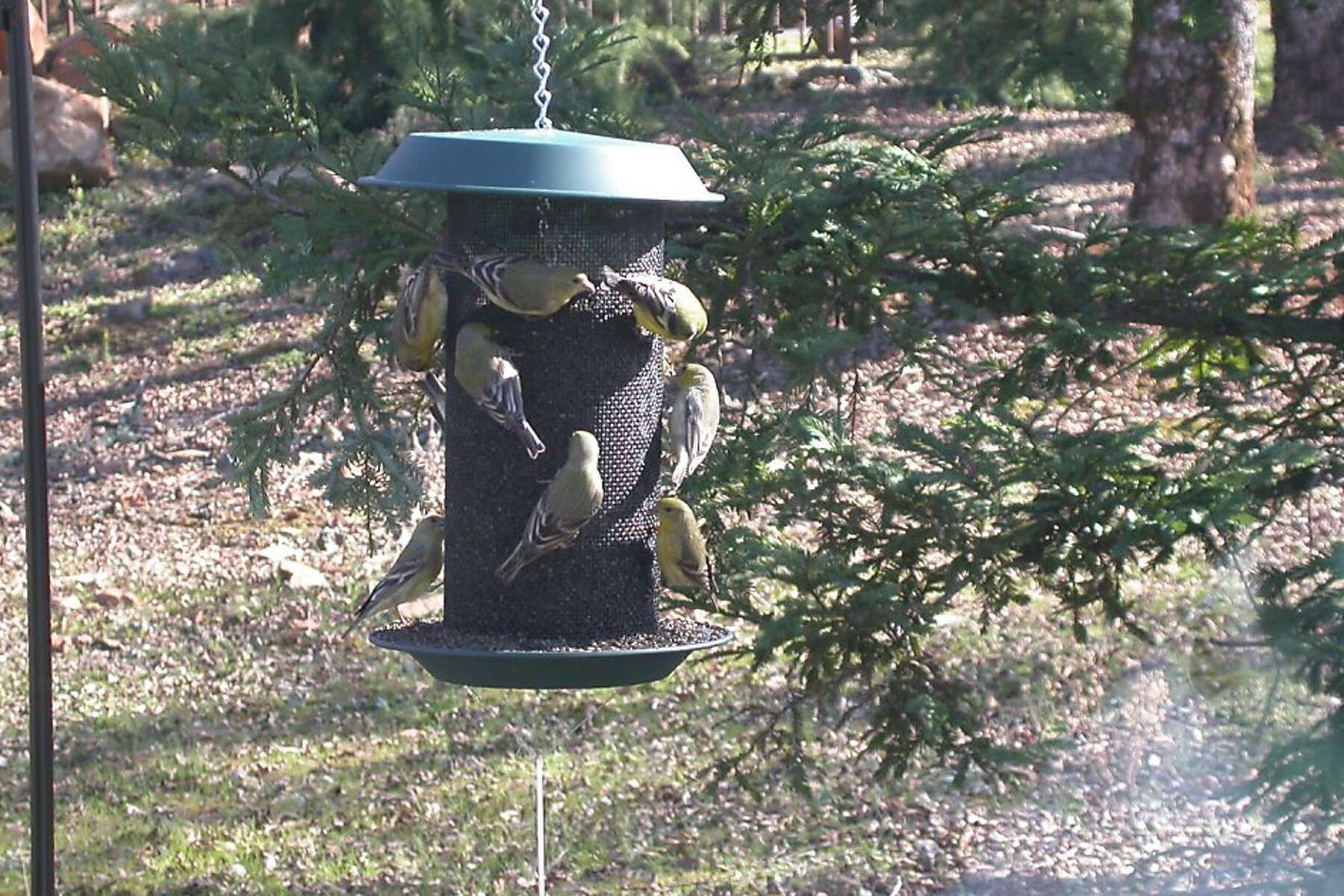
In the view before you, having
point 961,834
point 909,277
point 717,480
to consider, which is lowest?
point 961,834

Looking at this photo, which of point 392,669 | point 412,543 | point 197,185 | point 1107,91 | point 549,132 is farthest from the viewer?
point 197,185

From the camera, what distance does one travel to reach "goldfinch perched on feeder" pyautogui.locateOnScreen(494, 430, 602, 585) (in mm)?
3342

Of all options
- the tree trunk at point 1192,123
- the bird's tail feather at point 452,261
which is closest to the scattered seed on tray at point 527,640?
the bird's tail feather at point 452,261

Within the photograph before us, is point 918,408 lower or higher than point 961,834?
higher

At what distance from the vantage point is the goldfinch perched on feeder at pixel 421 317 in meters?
3.54

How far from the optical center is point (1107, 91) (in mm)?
10656

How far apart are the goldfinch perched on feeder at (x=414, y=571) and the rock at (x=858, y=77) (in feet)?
39.3

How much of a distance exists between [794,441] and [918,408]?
4522mm

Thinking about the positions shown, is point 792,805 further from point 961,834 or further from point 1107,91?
point 1107,91

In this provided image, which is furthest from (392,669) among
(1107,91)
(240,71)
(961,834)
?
(1107,91)

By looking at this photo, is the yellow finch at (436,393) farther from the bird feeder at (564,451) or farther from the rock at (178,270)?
the rock at (178,270)

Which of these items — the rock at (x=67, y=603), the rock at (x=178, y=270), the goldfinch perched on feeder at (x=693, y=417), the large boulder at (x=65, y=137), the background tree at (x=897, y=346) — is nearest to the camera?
the goldfinch perched on feeder at (x=693, y=417)

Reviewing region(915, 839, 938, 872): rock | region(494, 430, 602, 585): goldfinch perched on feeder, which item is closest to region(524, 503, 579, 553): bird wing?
region(494, 430, 602, 585): goldfinch perched on feeder

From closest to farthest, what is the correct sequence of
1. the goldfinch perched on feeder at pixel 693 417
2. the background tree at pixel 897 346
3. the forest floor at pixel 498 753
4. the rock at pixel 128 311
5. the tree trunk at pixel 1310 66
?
the goldfinch perched on feeder at pixel 693 417 < the background tree at pixel 897 346 < the forest floor at pixel 498 753 < the rock at pixel 128 311 < the tree trunk at pixel 1310 66
